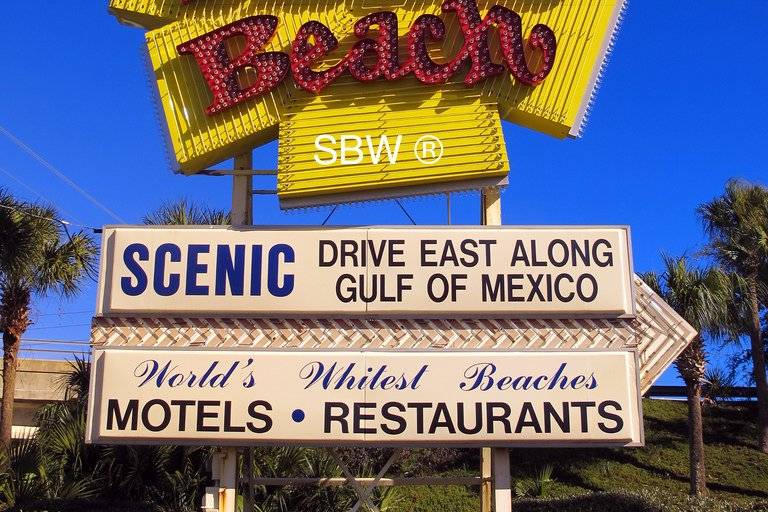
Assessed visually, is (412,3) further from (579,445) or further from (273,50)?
(579,445)

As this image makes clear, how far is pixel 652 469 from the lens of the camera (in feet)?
77.0

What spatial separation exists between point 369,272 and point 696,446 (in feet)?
46.2

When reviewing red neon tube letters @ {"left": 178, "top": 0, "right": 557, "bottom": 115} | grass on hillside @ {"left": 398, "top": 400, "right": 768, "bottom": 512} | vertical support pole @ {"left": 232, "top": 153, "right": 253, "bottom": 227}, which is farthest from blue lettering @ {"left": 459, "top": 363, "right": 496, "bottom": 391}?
grass on hillside @ {"left": 398, "top": 400, "right": 768, "bottom": 512}

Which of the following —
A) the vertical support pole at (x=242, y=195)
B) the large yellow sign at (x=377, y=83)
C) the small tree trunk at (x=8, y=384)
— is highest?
the large yellow sign at (x=377, y=83)

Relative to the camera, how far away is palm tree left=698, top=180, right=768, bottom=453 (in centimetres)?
2552

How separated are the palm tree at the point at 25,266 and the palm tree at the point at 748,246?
18886 mm

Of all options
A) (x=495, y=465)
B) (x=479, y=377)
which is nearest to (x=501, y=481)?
(x=495, y=465)

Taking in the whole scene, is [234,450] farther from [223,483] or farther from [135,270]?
[135,270]

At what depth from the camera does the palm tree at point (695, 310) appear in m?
20.7

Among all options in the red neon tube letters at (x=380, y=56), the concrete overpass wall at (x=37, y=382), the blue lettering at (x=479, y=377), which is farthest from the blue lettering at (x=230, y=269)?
the concrete overpass wall at (x=37, y=382)

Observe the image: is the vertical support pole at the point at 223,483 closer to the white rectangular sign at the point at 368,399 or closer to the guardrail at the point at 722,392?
the white rectangular sign at the point at 368,399

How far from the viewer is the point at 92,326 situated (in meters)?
10.7

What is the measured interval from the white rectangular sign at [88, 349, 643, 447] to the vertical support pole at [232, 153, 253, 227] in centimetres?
208

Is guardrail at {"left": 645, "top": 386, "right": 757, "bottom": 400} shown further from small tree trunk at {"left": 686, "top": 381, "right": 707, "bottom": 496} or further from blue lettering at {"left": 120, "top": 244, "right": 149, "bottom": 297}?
blue lettering at {"left": 120, "top": 244, "right": 149, "bottom": 297}
